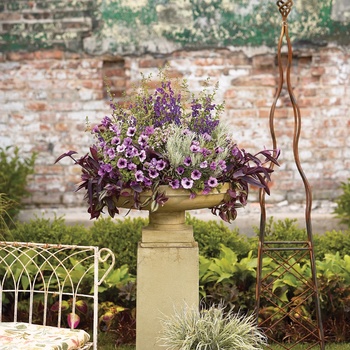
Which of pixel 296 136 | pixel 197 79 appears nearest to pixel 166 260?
pixel 296 136

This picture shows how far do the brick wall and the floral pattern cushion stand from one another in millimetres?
3769

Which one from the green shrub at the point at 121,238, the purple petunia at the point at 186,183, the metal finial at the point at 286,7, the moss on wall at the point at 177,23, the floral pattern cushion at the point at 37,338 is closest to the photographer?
the floral pattern cushion at the point at 37,338

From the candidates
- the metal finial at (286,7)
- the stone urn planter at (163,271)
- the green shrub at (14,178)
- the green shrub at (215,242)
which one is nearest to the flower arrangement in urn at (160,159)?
the stone urn planter at (163,271)

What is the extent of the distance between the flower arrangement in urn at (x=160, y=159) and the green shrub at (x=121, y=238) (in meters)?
1.78

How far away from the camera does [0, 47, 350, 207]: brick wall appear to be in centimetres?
765

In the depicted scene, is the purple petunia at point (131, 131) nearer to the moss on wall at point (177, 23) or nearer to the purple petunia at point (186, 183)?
the purple petunia at point (186, 183)

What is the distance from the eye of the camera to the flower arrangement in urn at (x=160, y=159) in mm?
3861

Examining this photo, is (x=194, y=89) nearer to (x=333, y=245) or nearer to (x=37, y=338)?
(x=333, y=245)

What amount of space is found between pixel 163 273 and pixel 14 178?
3.60 m

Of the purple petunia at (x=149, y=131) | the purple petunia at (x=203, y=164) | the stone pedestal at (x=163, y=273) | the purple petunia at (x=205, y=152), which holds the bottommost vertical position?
the stone pedestal at (x=163, y=273)

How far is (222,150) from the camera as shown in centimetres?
394

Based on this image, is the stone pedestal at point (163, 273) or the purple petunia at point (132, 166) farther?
the stone pedestal at point (163, 273)

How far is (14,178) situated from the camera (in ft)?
24.1

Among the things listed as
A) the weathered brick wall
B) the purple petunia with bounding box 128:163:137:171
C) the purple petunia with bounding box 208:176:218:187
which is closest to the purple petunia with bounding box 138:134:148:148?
the purple petunia with bounding box 128:163:137:171
